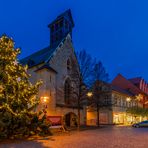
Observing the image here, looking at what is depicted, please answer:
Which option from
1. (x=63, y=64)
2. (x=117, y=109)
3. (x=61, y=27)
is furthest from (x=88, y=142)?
(x=117, y=109)

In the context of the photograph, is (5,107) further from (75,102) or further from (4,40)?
(75,102)

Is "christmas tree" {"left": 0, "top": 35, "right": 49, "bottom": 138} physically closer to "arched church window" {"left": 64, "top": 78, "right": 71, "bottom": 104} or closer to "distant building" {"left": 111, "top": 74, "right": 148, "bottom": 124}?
"arched church window" {"left": 64, "top": 78, "right": 71, "bottom": 104}

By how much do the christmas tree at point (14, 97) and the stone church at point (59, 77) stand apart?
13.3 m

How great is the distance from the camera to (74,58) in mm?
42469

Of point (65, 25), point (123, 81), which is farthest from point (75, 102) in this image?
point (123, 81)

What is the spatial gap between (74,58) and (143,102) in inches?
1474

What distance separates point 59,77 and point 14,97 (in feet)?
66.9

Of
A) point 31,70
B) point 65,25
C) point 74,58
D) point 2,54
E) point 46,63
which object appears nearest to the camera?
point 2,54

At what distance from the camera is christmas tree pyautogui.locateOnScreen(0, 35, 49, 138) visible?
17891 millimetres

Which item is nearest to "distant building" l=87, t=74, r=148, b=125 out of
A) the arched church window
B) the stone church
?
the arched church window

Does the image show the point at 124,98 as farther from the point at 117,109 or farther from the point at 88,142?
the point at 88,142

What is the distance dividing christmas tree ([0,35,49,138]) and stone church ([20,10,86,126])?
43.6 feet

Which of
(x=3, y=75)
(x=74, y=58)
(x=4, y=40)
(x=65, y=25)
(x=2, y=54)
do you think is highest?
(x=65, y=25)

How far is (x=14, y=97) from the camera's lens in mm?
18422
